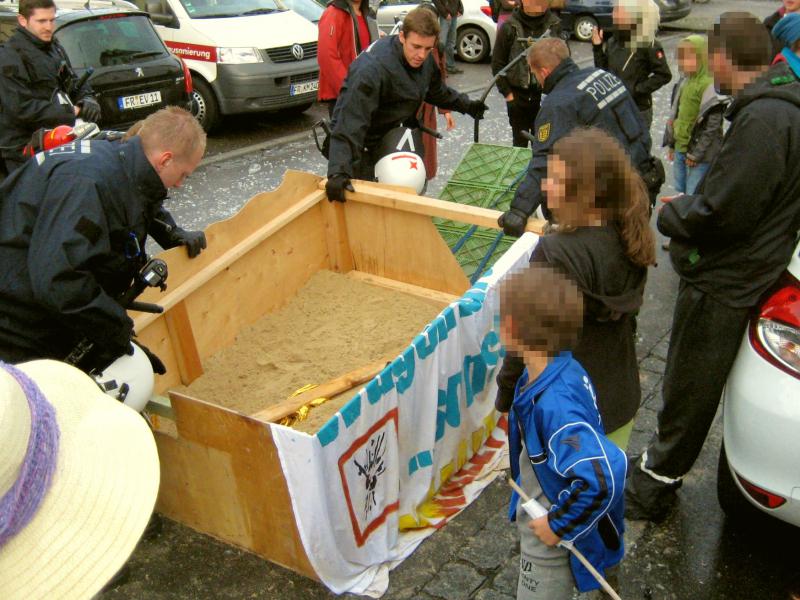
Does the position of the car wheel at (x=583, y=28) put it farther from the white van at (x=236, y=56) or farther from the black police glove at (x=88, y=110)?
the black police glove at (x=88, y=110)

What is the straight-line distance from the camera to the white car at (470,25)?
1313 centimetres

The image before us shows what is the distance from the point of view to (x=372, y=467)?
318cm

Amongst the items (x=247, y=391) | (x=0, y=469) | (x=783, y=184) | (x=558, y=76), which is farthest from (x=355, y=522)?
(x=558, y=76)

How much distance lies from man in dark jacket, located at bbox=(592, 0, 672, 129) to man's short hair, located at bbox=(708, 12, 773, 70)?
3105 millimetres

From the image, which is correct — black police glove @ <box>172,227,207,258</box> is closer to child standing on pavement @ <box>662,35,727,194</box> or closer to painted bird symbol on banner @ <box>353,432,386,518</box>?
painted bird symbol on banner @ <box>353,432,386,518</box>

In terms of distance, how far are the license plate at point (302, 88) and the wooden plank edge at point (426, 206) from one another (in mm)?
4788

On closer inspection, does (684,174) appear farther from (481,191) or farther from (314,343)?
(314,343)

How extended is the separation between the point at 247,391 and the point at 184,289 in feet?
2.12

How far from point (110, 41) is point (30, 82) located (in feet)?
7.95

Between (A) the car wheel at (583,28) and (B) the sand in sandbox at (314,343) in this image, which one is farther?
(A) the car wheel at (583,28)

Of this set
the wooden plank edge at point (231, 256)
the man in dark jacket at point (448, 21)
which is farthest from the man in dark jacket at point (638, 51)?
the man in dark jacket at point (448, 21)

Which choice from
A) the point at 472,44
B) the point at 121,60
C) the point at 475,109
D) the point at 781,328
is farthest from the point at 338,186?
the point at 472,44

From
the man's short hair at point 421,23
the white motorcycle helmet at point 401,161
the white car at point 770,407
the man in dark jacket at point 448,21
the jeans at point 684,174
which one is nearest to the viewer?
the white car at point 770,407

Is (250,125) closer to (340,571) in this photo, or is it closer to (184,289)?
(184,289)
